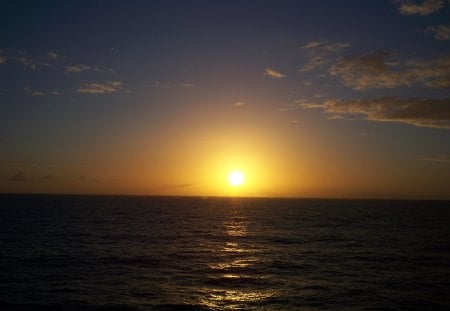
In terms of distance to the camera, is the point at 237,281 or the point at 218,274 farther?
the point at 218,274

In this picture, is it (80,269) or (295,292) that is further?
(80,269)

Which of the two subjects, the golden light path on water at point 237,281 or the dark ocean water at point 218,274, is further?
the dark ocean water at point 218,274

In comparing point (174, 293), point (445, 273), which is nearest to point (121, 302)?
point (174, 293)

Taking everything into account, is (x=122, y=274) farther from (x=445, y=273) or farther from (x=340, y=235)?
(x=340, y=235)

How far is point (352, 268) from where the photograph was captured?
38.1 meters

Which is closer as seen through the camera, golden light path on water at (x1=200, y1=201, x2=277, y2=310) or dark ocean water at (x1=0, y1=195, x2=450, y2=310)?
golden light path on water at (x1=200, y1=201, x2=277, y2=310)

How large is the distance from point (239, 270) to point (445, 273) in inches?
759

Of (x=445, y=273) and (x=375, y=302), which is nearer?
(x=375, y=302)

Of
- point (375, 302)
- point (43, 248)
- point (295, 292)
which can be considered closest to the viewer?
point (375, 302)

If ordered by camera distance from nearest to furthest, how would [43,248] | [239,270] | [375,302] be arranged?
[375,302] → [239,270] → [43,248]

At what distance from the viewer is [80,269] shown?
35625 millimetres

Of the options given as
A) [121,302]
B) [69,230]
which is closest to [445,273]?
[121,302]

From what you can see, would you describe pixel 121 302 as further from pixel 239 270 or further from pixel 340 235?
pixel 340 235

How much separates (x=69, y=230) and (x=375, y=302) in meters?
54.4
